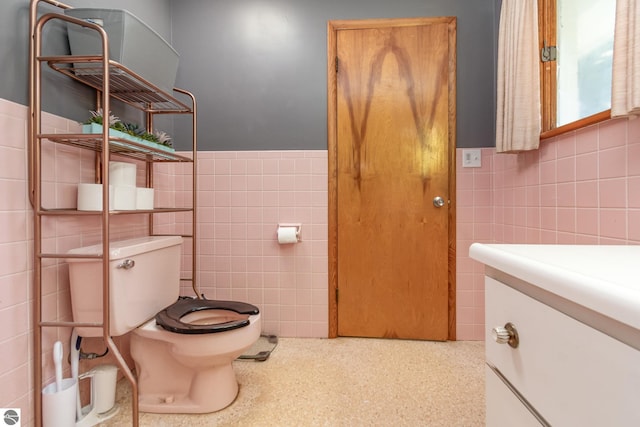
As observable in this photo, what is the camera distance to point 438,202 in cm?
193

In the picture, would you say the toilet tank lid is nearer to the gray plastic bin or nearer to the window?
the gray plastic bin

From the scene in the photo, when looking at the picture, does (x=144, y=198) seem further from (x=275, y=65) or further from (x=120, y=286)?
(x=275, y=65)

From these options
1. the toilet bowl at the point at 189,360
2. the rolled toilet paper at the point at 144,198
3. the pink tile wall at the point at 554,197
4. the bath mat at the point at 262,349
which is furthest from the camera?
the bath mat at the point at 262,349

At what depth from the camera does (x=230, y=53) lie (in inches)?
79.3

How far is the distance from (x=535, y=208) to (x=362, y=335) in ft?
4.05

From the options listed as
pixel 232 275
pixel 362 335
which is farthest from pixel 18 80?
pixel 362 335

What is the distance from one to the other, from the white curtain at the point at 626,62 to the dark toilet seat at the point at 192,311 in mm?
1516

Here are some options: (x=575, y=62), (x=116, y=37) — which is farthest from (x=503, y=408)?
(x=116, y=37)

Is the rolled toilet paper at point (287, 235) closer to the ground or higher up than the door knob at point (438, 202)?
closer to the ground

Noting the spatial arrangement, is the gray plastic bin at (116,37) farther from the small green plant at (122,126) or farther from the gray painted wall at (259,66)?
the gray painted wall at (259,66)

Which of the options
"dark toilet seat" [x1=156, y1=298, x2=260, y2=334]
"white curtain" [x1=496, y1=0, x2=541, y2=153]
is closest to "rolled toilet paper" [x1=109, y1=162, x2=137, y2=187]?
"dark toilet seat" [x1=156, y1=298, x2=260, y2=334]

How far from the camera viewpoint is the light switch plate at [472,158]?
1.92 m

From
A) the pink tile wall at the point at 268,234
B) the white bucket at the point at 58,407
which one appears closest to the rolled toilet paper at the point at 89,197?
the white bucket at the point at 58,407

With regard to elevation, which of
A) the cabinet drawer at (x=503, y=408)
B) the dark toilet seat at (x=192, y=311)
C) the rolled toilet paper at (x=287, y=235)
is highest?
the rolled toilet paper at (x=287, y=235)
